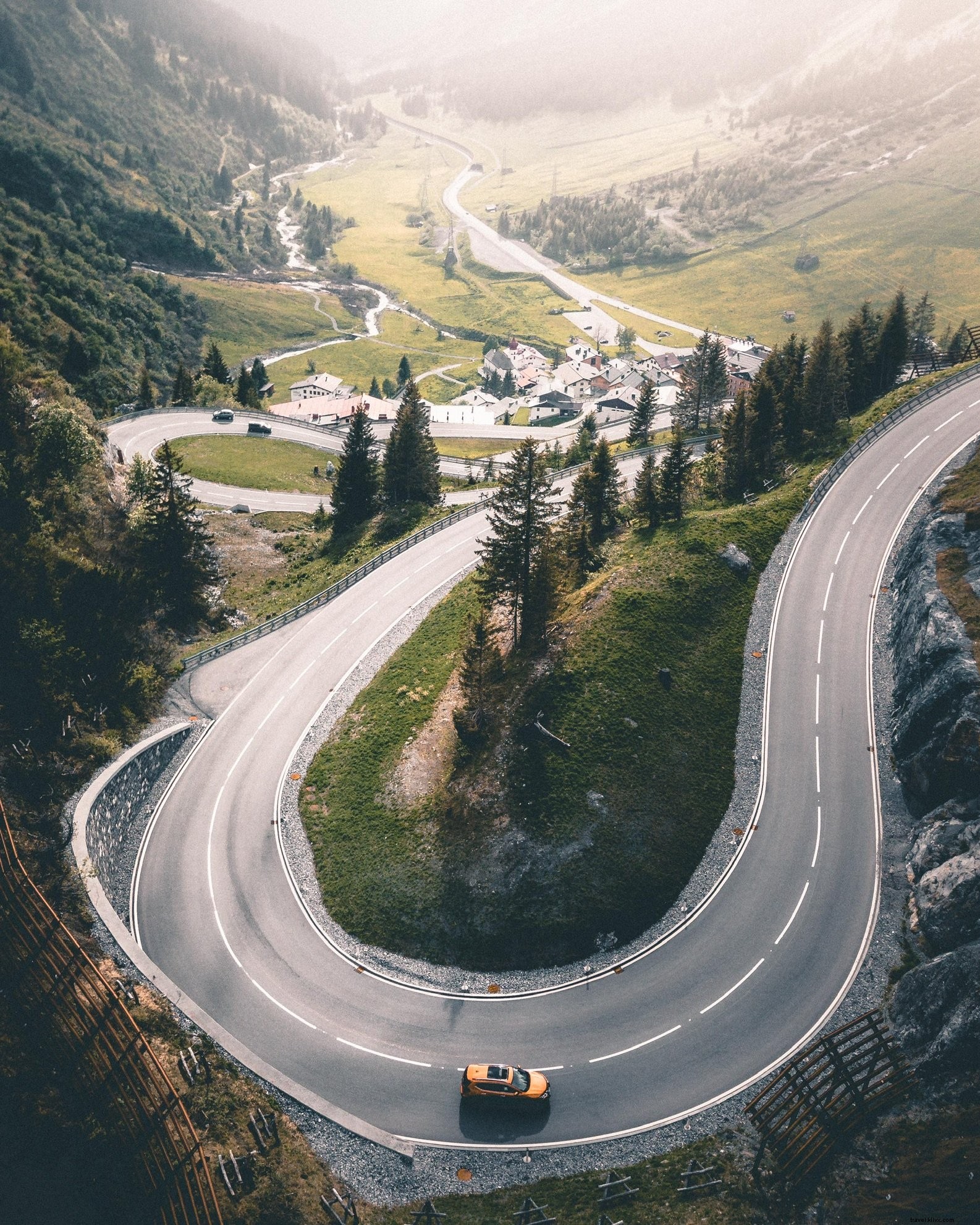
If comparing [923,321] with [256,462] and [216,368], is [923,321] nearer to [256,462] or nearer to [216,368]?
[256,462]

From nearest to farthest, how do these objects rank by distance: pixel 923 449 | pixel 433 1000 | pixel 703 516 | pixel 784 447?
pixel 433 1000, pixel 703 516, pixel 923 449, pixel 784 447

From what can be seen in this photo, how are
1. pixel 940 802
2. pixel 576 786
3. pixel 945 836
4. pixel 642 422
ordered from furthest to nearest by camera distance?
pixel 642 422
pixel 576 786
pixel 940 802
pixel 945 836

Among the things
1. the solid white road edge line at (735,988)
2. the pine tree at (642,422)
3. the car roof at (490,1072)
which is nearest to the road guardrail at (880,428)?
the pine tree at (642,422)

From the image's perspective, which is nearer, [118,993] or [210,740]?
[118,993]

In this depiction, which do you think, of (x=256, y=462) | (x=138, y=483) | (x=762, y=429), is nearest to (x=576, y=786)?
(x=762, y=429)

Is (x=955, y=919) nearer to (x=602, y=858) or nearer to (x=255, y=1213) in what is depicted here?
(x=602, y=858)

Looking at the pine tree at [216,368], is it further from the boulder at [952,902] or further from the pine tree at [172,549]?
the boulder at [952,902]

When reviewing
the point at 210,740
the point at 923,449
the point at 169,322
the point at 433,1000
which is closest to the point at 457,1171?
the point at 433,1000
